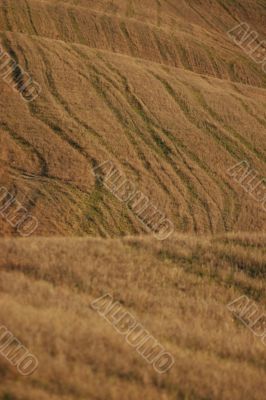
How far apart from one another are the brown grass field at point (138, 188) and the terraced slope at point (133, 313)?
25 millimetres

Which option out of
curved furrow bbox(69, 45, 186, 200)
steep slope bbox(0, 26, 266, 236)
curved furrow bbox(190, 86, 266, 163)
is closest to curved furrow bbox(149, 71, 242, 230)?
steep slope bbox(0, 26, 266, 236)

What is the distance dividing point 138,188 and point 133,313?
11.0m

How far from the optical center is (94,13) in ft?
108

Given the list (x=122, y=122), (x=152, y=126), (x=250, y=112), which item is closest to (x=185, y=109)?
(x=152, y=126)

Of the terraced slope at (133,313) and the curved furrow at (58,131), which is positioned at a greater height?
the terraced slope at (133,313)

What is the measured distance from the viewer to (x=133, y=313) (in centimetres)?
Result: 738

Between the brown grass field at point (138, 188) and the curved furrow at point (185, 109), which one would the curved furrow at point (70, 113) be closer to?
the brown grass field at point (138, 188)

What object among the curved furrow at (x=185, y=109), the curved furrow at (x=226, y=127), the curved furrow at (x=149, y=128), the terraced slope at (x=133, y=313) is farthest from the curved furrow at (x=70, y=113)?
the terraced slope at (x=133, y=313)

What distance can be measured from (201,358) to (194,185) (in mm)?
13501

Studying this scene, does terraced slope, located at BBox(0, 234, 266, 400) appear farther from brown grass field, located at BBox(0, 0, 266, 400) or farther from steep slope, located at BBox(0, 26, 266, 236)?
steep slope, located at BBox(0, 26, 266, 236)

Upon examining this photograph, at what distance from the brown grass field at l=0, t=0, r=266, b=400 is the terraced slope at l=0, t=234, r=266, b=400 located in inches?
1.0

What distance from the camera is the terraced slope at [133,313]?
17.6 ft

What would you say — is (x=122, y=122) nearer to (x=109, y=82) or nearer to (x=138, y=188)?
(x=109, y=82)

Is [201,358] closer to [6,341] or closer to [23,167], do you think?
[6,341]
